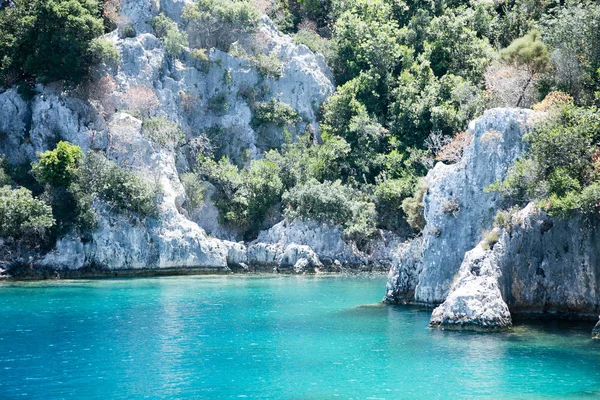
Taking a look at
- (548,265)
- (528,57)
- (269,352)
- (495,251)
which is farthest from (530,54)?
(269,352)

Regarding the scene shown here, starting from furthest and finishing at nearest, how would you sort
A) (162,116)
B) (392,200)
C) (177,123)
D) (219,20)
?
(219,20) < (177,123) < (162,116) < (392,200)

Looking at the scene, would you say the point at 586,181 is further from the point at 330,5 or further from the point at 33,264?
the point at 330,5

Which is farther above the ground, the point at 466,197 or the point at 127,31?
the point at 127,31

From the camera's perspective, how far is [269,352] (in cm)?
2797

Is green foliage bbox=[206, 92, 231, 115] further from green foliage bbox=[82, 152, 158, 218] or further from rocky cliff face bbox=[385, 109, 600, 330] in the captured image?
rocky cliff face bbox=[385, 109, 600, 330]

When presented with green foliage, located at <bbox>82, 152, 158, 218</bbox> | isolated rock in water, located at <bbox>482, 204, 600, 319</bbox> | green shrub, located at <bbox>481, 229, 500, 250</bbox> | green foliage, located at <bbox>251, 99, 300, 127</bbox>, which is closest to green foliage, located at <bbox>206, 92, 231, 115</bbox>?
green foliage, located at <bbox>251, 99, 300, 127</bbox>

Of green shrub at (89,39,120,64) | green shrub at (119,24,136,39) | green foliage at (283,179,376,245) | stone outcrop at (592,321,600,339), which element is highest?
green shrub at (119,24,136,39)

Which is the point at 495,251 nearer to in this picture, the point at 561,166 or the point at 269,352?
the point at 561,166

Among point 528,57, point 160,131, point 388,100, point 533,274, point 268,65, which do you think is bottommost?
point 533,274

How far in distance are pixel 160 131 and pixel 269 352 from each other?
38243mm

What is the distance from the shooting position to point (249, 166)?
68.4 meters

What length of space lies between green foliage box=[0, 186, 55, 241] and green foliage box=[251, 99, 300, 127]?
78.7 ft

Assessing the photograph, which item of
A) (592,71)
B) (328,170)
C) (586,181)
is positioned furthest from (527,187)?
(328,170)

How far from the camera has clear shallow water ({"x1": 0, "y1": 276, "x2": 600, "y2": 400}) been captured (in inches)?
882
